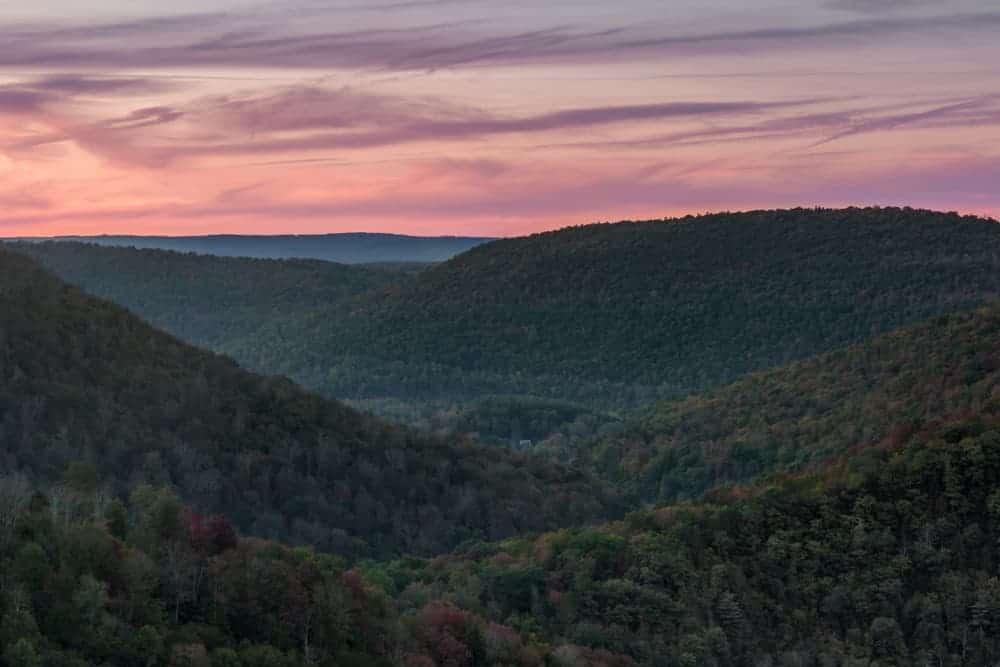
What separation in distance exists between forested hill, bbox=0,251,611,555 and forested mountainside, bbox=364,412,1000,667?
13561 mm

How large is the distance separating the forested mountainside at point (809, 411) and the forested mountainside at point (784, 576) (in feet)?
28.2

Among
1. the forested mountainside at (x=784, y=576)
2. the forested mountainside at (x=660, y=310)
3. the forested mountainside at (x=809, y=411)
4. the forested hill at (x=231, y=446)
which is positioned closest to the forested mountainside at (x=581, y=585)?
the forested mountainside at (x=784, y=576)

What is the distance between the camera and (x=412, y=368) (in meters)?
178

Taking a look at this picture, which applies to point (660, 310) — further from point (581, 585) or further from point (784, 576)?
point (581, 585)

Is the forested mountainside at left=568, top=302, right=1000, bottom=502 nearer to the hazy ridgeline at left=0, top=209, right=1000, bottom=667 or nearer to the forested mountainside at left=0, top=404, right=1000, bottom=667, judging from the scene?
the hazy ridgeline at left=0, top=209, right=1000, bottom=667

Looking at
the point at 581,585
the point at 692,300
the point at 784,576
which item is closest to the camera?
the point at 581,585

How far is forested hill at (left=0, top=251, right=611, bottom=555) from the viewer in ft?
237

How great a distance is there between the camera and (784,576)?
57875 mm

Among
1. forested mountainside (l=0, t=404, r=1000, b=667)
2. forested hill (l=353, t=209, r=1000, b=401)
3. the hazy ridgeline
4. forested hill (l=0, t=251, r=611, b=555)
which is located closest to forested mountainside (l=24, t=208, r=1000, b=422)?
forested hill (l=353, t=209, r=1000, b=401)

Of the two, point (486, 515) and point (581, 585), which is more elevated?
point (581, 585)

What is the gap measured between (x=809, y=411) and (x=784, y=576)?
41075mm

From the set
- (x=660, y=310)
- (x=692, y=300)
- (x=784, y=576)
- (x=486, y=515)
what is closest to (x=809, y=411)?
(x=486, y=515)

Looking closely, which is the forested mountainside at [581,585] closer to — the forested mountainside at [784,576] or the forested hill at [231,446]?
the forested mountainside at [784,576]

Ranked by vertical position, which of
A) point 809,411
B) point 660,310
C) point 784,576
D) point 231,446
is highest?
point 660,310
